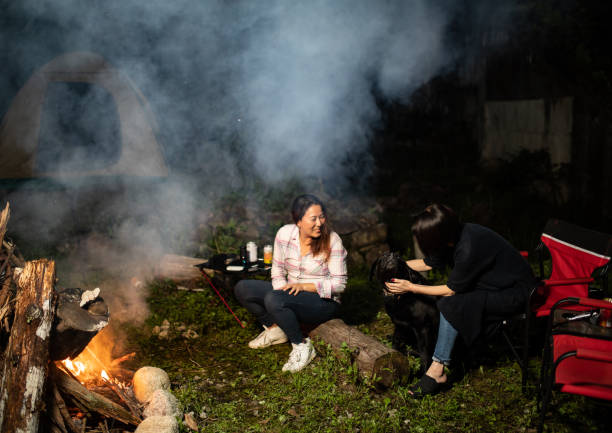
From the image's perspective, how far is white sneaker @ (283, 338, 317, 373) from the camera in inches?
149

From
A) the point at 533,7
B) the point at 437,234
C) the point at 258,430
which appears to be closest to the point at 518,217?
the point at 533,7

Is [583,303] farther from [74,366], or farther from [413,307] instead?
[74,366]

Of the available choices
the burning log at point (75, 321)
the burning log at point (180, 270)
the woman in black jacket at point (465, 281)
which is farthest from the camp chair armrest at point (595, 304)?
the burning log at point (180, 270)

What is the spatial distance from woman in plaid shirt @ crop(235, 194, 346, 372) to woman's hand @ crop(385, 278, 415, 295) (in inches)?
21.6

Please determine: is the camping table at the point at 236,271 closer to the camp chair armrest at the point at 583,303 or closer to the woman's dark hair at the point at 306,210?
the woman's dark hair at the point at 306,210

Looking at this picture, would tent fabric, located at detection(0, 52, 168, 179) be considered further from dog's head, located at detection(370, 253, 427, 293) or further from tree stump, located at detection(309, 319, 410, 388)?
dog's head, located at detection(370, 253, 427, 293)

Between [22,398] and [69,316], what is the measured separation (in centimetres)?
56

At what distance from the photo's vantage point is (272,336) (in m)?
4.27

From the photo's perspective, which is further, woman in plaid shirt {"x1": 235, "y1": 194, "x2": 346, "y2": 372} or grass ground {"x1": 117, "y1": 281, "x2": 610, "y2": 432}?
woman in plaid shirt {"x1": 235, "y1": 194, "x2": 346, "y2": 372}

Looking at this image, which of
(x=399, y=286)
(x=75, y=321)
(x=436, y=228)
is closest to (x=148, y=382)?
(x=75, y=321)

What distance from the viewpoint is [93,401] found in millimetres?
2969

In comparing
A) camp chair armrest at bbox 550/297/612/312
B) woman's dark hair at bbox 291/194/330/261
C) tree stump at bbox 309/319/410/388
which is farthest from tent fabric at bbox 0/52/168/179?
camp chair armrest at bbox 550/297/612/312

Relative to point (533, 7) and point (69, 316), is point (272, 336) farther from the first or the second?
point (533, 7)

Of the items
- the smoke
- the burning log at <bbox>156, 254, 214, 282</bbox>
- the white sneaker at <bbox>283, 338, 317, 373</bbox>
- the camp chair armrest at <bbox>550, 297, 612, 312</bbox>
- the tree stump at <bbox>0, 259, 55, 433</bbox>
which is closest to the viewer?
the tree stump at <bbox>0, 259, 55, 433</bbox>
